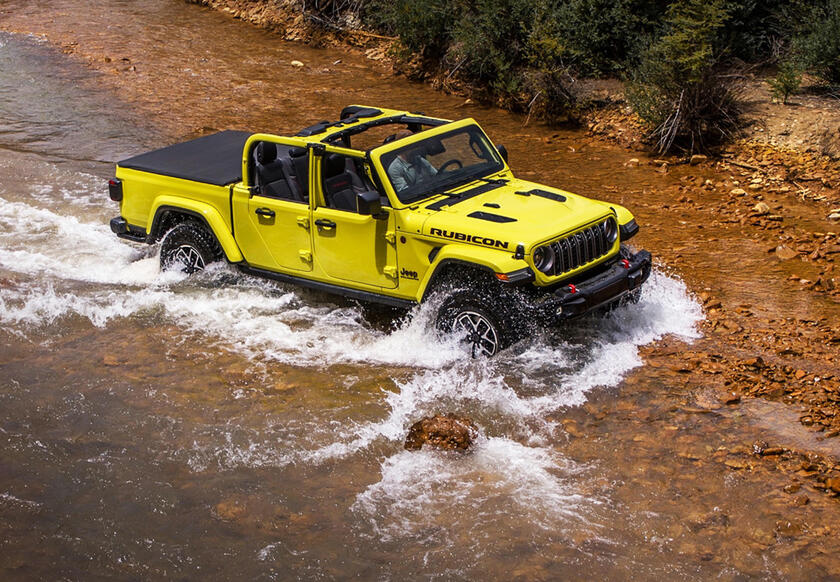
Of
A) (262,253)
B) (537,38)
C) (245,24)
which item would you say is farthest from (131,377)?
(245,24)

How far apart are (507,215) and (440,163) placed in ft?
3.33

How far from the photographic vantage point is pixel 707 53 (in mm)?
13000

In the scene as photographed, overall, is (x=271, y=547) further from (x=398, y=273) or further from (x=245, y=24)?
(x=245, y=24)

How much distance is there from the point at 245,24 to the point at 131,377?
15.9 m

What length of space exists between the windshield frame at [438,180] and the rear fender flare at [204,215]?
187cm

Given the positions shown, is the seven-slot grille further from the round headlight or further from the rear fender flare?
the rear fender flare

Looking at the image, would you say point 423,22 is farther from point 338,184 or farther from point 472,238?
point 472,238

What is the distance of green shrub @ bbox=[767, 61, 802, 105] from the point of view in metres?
13.2

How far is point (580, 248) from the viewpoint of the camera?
7.97 m

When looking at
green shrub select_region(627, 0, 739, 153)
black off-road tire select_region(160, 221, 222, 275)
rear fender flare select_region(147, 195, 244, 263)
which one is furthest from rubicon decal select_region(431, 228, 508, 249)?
green shrub select_region(627, 0, 739, 153)

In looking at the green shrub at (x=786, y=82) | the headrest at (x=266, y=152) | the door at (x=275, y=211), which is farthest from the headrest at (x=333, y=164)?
the green shrub at (x=786, y=82)

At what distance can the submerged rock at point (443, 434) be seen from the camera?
7199 mm

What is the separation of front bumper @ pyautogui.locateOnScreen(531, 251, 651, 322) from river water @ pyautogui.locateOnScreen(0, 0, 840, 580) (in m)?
0.54

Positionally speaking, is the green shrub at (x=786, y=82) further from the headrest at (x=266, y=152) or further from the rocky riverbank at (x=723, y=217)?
the headrest at (x=266, y=152)
